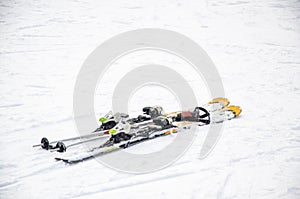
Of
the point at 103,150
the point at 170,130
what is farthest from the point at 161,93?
the point at 103,150

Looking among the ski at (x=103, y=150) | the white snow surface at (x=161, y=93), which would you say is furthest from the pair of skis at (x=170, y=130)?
the white snow surface at (x=161, y=93)

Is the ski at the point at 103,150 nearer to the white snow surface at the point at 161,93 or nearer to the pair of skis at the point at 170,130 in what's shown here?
the pair of skis at the point at 170,130

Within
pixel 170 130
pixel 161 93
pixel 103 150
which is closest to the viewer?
pixel 103 150

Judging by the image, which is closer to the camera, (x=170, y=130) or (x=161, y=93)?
(x=170, y=130)

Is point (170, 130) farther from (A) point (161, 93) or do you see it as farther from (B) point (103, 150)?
(A) point (161, 93)

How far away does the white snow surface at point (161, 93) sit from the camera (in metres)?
5.43

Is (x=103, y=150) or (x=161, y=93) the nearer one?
(x=103, y=150)

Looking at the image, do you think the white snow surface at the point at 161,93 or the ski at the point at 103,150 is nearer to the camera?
the white snow surface at the point at 161,93

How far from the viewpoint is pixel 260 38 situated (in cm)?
1597

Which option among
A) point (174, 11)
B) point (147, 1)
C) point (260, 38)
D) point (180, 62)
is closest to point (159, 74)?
point (180, 62)

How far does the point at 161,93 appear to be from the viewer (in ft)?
31.9

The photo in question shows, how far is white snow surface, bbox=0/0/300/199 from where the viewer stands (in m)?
5.43

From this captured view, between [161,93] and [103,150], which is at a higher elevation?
[161,93]

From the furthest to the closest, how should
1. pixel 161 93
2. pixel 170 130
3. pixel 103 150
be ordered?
pixel 161 93, pixel 170 130, pixel 103 150
